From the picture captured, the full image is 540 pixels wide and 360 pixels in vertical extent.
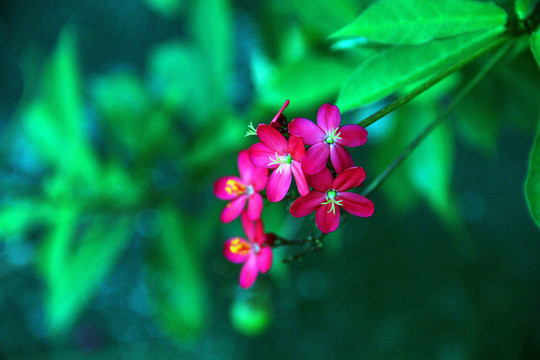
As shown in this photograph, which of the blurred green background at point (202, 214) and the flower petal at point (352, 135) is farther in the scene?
the blurred green background at point (202, 214)

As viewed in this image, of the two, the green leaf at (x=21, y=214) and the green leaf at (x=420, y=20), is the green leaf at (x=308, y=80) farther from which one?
the green leaf at (x=21, y=214)

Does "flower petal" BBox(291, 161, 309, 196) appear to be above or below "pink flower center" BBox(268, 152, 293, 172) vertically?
below

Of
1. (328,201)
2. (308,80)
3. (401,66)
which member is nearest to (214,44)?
(308,80)

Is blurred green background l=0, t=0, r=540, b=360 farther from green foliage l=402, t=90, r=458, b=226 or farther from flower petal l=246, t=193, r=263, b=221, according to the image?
flower petal l=246, t=193, r=263, b=221

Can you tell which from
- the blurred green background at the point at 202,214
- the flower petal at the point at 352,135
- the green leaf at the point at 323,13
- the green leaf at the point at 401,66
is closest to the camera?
the flower petal at the point at 352,135

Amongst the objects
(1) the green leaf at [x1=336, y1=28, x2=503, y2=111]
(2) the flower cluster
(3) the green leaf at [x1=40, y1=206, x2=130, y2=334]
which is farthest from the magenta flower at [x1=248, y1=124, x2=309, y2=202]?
(3) the green leaf at [x1=40, y1=206, x2=130, y2=334]

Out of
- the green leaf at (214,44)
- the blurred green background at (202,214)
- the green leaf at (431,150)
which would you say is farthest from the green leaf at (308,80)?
the green leaf at (214,44)

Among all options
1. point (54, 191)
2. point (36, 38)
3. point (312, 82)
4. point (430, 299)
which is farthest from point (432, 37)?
point (36, 38)

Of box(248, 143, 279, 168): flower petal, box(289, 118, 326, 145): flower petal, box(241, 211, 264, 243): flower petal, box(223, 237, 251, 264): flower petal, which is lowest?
box(223, 237, 251, 264): flower petal
